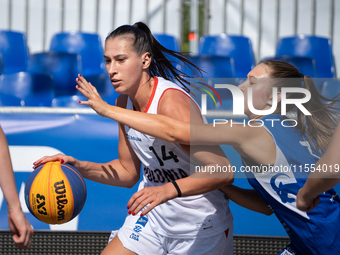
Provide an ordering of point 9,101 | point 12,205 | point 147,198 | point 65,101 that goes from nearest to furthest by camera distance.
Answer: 1. point 12,205
2. point 147,198
3. point 9,101
4. point 65,101

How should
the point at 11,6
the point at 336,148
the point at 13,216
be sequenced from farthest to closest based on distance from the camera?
1. the point at 11,6
2. the point at 13,216
3. the point at 336,148

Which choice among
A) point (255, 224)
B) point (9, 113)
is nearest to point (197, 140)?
point (255, 224)

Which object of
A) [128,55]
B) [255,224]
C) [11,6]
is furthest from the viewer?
[11,6]

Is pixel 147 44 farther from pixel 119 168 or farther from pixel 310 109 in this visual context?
pixel 310 109

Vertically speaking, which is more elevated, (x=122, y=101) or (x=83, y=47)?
(x=83, y=47)

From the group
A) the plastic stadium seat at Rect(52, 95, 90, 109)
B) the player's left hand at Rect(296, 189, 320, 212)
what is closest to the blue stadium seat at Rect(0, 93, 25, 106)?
the plastic stadium seat at Rect(52, 95, 90, 109)

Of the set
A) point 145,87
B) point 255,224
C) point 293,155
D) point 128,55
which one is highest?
point 128,55

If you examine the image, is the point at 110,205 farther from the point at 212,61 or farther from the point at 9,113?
the point at 212,61

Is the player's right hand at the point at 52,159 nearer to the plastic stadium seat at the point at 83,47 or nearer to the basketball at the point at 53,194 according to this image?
the basketball at the point at 53,194

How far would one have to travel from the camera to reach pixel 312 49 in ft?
20.7

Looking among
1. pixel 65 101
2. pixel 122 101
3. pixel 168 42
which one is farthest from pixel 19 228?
pixel 168 42

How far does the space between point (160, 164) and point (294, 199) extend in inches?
31.2

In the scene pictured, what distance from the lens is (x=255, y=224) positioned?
307 centimetres

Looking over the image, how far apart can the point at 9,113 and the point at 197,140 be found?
1983 mm
